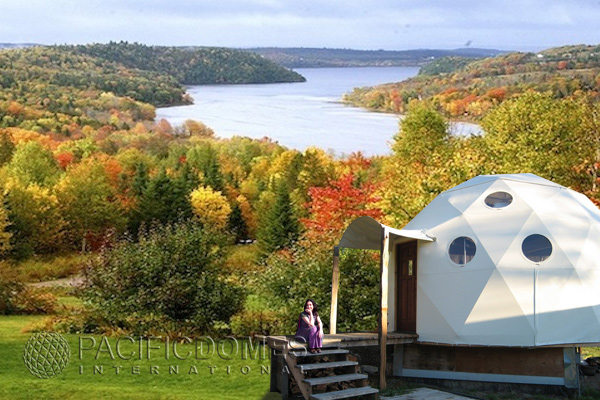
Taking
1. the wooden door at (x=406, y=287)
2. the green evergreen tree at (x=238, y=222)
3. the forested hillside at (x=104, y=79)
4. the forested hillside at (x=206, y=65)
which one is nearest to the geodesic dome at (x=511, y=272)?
the wooden door at (x=406, y=287)

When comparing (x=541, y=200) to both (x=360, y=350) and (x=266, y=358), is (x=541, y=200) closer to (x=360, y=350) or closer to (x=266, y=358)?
(x=360, y=350)

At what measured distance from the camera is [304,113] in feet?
324

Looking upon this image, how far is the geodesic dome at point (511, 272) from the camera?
49.0 ft

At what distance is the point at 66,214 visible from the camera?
5275 centimetres

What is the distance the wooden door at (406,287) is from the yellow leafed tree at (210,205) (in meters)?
40.8

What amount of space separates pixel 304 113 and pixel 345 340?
85.3m

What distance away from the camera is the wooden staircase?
12609 millimetres

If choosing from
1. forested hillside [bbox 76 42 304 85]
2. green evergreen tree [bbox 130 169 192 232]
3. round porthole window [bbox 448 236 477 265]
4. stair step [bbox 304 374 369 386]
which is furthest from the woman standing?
forested hillside [bbox 76 42 304 85]

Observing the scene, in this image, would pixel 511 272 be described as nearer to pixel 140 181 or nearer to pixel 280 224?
pixel 280 224

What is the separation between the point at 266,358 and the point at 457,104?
48475 mm

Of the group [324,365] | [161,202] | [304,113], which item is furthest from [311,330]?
[304,113]

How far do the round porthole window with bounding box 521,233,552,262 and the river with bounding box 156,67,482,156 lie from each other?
193 feet

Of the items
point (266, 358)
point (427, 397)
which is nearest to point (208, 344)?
point (266, 358)

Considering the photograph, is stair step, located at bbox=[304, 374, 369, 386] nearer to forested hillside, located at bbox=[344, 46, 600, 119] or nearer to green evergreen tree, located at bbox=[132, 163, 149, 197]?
forested hillside, located at bbox=[344, 46, 600, 119]
